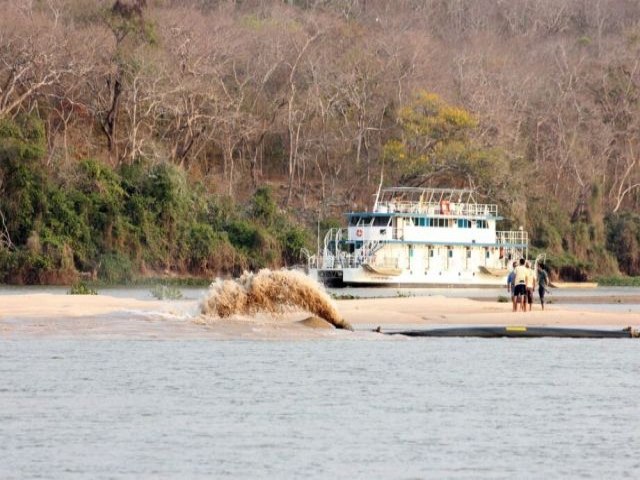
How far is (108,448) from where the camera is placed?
2048 cm

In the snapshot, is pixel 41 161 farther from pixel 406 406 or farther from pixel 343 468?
pixel 343 468

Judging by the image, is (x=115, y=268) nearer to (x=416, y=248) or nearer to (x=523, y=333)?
(x=416, y=248)

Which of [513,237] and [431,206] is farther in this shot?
[513,237]

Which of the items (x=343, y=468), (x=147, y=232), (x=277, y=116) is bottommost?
(x=343, y=468)

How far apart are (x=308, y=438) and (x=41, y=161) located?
5652 cm

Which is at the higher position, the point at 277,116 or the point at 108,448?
the point at 277,116

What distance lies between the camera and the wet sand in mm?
36625

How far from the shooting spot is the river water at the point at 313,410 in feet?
64.0

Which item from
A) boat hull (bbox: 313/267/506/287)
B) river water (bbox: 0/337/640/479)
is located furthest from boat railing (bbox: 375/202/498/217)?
river water (bbox: 0/337/640/479)

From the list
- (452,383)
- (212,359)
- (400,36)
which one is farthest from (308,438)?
(400,36)

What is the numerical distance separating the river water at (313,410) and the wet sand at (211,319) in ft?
5.20

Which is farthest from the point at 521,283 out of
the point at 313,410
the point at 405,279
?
the point at 405,279

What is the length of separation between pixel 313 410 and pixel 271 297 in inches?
556

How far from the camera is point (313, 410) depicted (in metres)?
24.2
